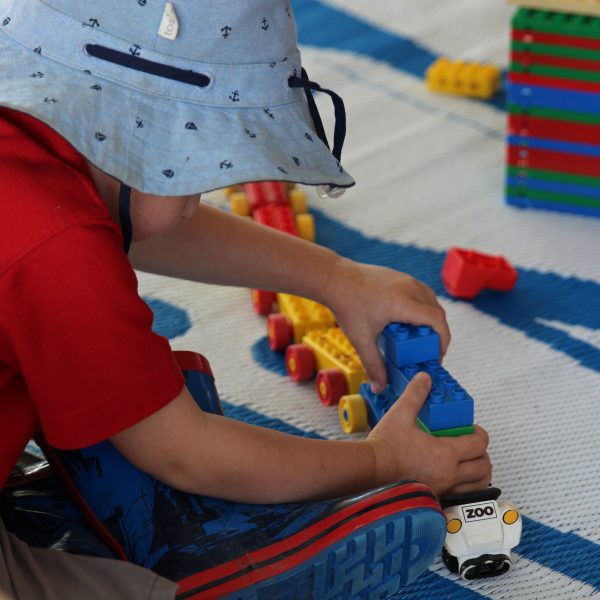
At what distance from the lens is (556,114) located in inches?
49.6

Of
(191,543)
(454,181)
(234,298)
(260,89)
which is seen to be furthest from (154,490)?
(454,181)

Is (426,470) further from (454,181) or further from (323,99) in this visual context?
(323,99)

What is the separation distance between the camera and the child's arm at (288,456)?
0.71m

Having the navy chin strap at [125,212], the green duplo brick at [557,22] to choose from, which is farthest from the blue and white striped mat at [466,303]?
the navy chin strap at [125,212]

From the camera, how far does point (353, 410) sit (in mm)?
972

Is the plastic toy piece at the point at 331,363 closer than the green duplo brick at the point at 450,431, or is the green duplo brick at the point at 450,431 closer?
the green duplo brick at the point at 450,431

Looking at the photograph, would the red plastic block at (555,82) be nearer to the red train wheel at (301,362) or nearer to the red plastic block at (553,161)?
the red plastic block at (553,161)

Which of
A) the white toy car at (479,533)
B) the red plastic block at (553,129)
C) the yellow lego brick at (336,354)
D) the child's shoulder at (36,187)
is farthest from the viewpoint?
the red plastic block at (553,129)

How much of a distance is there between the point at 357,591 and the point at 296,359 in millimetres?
347

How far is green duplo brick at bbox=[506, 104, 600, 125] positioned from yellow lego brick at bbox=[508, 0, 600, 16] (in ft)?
0.38

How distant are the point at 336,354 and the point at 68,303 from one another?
1.44 ft

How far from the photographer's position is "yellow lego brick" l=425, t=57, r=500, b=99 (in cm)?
153

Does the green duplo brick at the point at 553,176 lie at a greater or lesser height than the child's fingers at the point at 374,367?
greater

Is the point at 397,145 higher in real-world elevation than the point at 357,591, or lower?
higher
